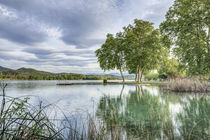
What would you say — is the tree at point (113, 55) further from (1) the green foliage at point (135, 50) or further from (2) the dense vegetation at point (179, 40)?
(2) the dense vegetation at point (179, 40)

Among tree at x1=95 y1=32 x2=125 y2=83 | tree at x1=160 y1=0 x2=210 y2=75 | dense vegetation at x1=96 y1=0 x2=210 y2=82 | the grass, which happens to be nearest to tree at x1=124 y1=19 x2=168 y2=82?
dense vegetation at x1=96 y1=0 x2=210 y2=82

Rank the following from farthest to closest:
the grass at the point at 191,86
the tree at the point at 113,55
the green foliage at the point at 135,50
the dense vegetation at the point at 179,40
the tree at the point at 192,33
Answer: the tree at the point at 113,55, the green foliage at the point at 135,50, the dense vegetation at the point at 179,40, the tree at the point at 192,33, the grass at the point at 191,86

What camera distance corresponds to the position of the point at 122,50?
30359mm

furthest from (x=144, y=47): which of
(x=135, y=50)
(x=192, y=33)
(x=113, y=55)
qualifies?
(x=192, y=33)

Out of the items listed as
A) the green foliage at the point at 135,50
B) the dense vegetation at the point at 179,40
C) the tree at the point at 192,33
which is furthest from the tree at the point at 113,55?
the tree at the point at 192,33

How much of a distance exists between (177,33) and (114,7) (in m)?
8.80

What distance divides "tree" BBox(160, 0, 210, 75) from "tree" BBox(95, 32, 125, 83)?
1428cm

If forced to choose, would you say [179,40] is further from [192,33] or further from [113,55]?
[113,55]

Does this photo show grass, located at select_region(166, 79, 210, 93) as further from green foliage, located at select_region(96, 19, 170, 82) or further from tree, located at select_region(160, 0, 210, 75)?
green foliage, located at select_region(96, 19, 170, 82)

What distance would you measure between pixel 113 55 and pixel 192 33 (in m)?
17.5

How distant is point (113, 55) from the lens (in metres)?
31.0

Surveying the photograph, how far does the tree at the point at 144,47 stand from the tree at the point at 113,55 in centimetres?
243

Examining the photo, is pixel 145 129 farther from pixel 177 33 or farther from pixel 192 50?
pixel 177 33

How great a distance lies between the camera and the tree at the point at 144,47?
988 inches
